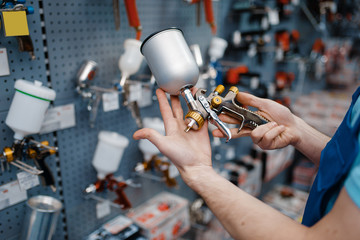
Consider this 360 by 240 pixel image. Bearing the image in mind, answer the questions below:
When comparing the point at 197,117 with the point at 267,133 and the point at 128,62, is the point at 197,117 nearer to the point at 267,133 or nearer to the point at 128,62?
the point at 267,133

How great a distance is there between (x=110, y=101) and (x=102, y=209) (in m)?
0.59

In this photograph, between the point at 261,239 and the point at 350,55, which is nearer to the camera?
the point at 261,239

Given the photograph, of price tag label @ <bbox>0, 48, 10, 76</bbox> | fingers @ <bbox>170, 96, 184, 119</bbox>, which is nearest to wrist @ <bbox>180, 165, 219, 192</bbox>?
fingers @ <bbox>170, 96, 184, 119</bbox>

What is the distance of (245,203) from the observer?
2.62 ft

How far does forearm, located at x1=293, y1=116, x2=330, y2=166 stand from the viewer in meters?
1.13

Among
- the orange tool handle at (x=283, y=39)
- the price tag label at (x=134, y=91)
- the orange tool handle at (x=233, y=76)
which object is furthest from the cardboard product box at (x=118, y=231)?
the orange tool handle at (x=283, y=39)

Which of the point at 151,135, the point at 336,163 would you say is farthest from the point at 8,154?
the point at 336,163

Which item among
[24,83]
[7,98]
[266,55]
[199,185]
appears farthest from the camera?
[266,55]

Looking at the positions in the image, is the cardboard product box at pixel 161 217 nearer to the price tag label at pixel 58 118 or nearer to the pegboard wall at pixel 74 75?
the pegboard wall at pixel 74 75

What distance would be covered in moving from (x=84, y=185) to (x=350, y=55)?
3614 millimetres

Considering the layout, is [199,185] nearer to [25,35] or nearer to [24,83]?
[24,83]

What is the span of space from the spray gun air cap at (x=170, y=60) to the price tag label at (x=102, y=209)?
0.88 m

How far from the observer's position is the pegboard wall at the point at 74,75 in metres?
1.20

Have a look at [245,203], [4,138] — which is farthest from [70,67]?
[245,203]
